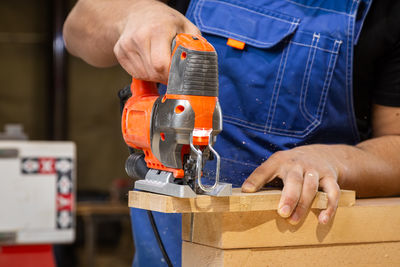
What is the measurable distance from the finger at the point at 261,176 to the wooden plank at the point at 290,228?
64 millimetres

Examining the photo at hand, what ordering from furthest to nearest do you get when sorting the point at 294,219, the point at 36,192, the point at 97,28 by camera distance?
the point at 36,192
the point at 97,28
the point at 294,219

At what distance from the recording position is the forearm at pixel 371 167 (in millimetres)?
1222

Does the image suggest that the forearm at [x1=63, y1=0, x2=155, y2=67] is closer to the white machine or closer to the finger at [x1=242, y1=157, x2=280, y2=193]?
the finger at [x1=242, y1=157, x2=280, y2=193]

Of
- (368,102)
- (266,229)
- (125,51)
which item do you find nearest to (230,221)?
(266,229)

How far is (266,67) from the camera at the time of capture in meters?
1.36

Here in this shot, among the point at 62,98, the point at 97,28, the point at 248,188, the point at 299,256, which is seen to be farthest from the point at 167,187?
the point at 62,98

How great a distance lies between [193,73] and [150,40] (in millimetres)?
136

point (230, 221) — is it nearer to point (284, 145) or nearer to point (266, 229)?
point (266, 229)

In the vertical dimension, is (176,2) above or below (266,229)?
above

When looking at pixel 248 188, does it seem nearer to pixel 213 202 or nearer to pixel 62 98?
pixel 213 202

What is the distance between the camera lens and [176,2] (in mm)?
1503

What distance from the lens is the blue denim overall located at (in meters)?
1.35

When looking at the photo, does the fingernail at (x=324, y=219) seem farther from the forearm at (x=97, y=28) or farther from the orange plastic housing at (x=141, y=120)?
the forearm at (x=97, y=28)

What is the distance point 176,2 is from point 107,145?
558 centimetres
